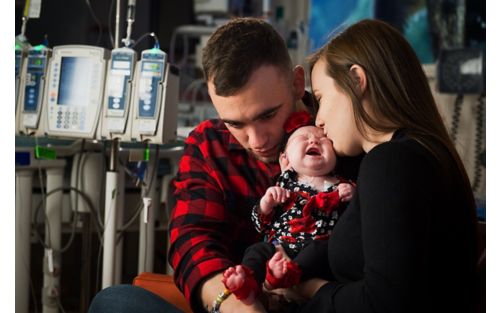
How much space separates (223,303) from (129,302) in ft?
0.70

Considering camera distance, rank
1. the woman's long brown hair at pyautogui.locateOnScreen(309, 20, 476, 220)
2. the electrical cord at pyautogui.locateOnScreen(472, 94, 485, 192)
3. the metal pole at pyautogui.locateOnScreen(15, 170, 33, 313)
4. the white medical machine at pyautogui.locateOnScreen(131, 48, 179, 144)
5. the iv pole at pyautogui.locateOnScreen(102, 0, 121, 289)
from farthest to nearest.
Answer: the electrical cord at pyautogui.locateOnScreen(472, 94, 485, 192)
the metal pole at pyautogui.locateOnScreen(15, 170, 33, 313)
the iv pole at pyautogui.locateOnScreen(102, 0, 121, 289)
the white medical machine at pyautogui.locateOnScreen(131, 48, 179, 144)
the woman's long brown hair at pyautogui.locateOnScreen(309, 20, 476, 220)

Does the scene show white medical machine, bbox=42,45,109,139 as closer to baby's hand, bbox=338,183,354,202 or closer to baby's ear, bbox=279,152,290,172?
baby's ear, bbox=279,152,290,172

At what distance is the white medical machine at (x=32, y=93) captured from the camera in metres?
2.47

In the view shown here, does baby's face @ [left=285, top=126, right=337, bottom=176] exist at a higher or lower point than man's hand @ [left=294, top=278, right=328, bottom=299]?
higher

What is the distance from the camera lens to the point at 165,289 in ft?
5.37

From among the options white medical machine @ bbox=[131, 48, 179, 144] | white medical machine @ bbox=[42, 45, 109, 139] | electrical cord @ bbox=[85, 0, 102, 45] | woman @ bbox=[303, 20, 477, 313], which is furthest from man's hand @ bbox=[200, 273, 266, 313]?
electrical cord @ bbox=[85, 0, 102, 45]

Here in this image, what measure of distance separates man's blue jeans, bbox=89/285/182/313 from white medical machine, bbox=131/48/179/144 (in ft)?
3.03

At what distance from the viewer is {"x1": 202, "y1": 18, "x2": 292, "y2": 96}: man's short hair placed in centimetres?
146

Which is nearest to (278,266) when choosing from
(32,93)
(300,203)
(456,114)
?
(300,203)

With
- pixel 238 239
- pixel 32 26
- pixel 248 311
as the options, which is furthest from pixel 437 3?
pixel 248 311

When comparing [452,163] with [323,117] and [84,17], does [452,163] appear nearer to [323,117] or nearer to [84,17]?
[323,117]

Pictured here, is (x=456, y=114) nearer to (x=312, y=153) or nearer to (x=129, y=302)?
(x=312, y=153)
